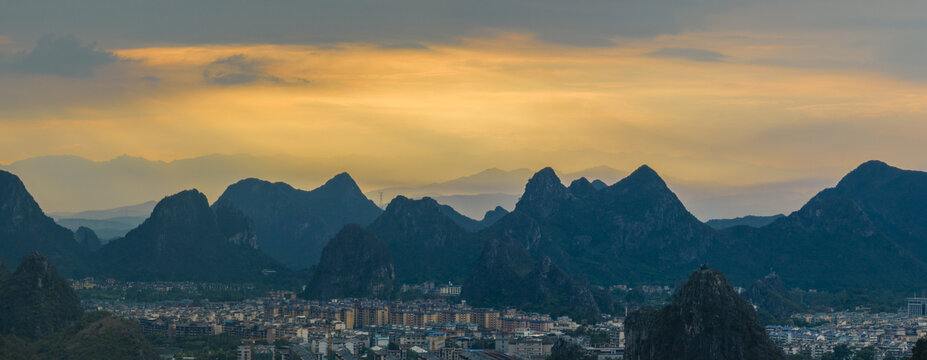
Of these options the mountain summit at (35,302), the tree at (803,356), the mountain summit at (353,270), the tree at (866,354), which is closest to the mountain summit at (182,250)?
the mountain summit at (353,270)

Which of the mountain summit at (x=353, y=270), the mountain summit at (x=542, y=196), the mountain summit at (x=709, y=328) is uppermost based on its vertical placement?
the mountain summit at (x=542, y=196)

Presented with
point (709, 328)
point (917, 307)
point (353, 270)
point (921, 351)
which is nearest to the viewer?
point (921, 351)

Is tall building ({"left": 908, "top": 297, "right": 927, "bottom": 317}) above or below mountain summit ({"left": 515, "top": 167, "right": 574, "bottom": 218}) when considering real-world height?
below

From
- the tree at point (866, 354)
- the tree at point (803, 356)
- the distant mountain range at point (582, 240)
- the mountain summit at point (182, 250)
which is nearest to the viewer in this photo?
the tree at point (803, 356)

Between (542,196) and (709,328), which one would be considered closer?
(709,328)

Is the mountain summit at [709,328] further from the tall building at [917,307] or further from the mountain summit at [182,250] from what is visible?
the mountain summit at [182,250]

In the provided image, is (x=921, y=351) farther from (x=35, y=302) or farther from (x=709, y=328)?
(x=35, y=302)

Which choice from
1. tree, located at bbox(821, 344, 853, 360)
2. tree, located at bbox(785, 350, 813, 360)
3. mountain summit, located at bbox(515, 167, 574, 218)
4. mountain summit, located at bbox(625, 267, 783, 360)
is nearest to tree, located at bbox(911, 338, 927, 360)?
mountain summit, located at bbox(625, 267, 783, 360)

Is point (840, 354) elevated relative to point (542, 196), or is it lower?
lower

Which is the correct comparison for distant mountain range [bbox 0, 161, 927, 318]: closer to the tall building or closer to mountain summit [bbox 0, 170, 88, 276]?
mountain summit [bbox 0, 170, 88, 276]

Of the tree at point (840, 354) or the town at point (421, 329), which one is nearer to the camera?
the tree at point (840, 354)

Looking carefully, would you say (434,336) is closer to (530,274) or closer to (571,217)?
(530,274)

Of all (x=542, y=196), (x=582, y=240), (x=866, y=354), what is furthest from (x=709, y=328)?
(x=542, y=196)
